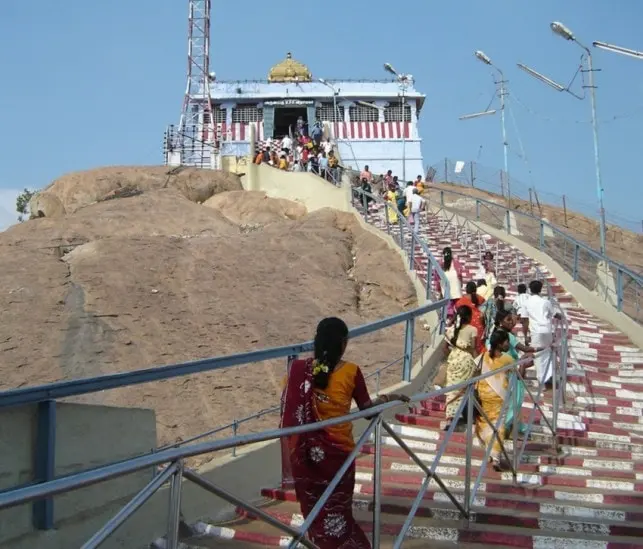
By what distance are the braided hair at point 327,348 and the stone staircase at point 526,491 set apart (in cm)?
111

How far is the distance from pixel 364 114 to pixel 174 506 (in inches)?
1610

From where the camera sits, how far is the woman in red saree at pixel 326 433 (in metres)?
4.78

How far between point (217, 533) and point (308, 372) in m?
1.42

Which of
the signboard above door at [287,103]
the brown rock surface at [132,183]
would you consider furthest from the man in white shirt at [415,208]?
the signboard above door at [287,103]

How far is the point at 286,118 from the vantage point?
149ft

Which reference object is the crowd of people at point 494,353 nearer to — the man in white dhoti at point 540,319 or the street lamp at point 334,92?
the man in white dhoti at point 540,319

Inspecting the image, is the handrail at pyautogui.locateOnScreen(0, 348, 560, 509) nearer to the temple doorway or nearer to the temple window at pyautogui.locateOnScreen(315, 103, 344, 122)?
the temple window at pyautogui.locateOnScreen(315, 103, 344, 122)

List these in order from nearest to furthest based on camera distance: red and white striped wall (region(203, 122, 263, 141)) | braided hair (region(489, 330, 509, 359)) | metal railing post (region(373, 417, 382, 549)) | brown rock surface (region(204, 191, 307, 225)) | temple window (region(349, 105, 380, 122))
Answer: metal railing post (region(373, 417, 382, 549))
braided hair (region(489, 330, 509, 359))
brown rock surface (region(204, 191, 307, 225))
red and white striped wall (region(203, 122, 263, 141))
temple window (region(349, 105, 380, 122))

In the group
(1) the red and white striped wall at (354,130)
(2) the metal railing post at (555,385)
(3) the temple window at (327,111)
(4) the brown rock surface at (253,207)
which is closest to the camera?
(2) the metal railing post at (555,385)

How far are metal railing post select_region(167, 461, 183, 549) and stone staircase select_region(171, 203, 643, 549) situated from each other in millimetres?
2005

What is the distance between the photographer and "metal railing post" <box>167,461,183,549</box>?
10.8 feet

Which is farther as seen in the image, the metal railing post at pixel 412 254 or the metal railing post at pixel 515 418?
the metal railing post at pixel 412 254

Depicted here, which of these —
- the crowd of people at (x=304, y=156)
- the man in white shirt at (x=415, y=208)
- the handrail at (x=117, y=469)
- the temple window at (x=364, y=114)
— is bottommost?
the handrail at (x=117, y=469)

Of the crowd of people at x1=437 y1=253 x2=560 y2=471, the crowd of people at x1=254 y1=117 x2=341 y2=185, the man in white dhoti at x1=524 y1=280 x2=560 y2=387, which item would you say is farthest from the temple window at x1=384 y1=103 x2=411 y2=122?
the man in white dhoti at x1=524 y1=280 x2=560 y2=387
